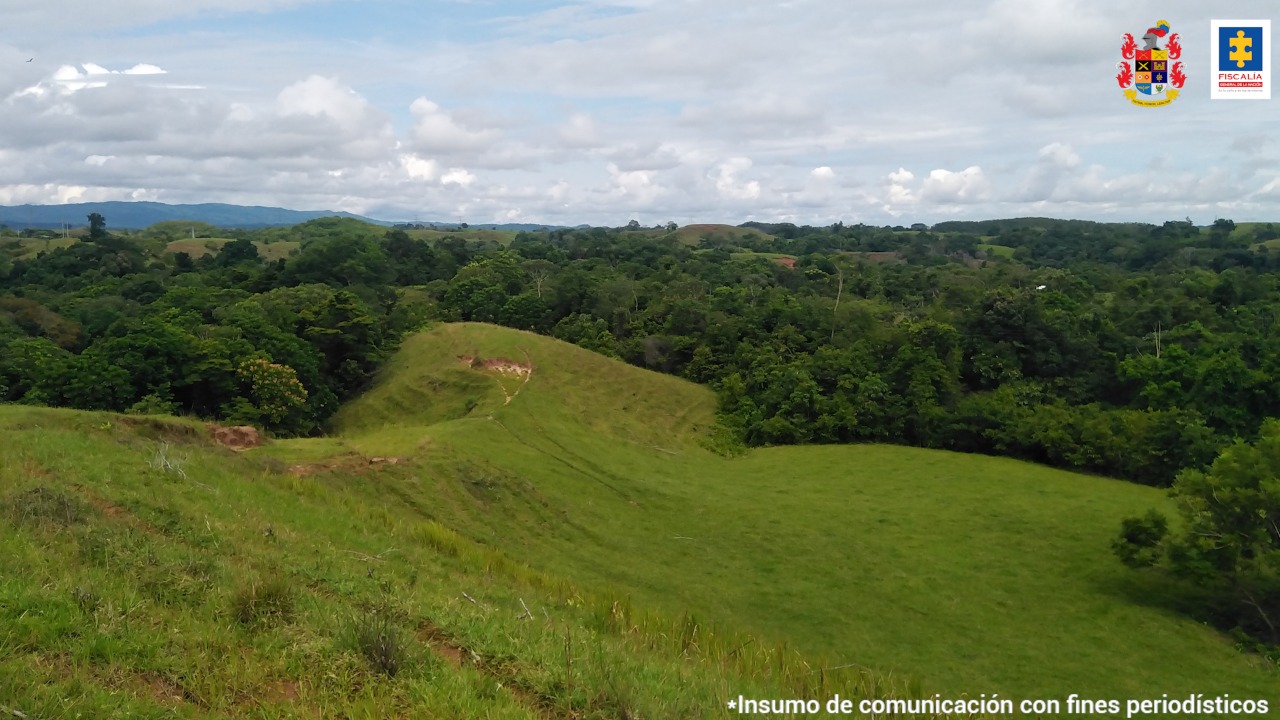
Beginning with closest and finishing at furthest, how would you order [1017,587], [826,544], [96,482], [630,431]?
[96,482] < [1017,587] < [826,544] < [630,431]

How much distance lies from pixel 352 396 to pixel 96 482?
84.9 ft

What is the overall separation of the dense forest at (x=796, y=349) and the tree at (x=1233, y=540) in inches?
3.6

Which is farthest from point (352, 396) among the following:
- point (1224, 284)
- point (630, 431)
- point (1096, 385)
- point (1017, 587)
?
point (1224, 284)

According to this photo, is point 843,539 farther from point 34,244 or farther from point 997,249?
point 997,249

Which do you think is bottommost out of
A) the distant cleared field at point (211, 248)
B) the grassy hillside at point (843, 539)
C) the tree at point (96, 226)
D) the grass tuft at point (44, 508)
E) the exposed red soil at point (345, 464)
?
the grassy hillside at point (843, 539)

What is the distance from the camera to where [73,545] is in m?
6.93

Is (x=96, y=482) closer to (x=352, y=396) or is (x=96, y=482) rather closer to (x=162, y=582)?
(x=162, y=582)

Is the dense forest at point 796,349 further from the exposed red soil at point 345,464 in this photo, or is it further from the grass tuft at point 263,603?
the grass tuft at point 263,603

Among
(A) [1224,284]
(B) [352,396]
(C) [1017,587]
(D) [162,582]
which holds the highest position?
(A) [1224,284]

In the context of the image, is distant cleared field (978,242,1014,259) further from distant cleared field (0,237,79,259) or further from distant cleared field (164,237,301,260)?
distant cleared field (0,237,79,259)

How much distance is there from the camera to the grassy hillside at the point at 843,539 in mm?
15930

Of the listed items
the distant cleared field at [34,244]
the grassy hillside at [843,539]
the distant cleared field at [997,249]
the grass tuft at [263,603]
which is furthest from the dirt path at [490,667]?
the distant cleared field at [997,249]

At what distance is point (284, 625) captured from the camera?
6.02 metres

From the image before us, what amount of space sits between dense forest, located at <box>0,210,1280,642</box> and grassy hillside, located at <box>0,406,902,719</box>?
1624 centimetres
